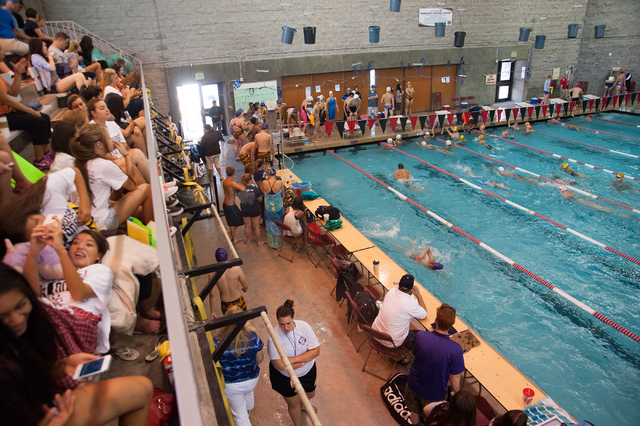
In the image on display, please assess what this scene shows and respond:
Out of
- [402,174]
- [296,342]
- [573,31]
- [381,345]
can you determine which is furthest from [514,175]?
[573,31]

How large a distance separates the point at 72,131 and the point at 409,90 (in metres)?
16.8

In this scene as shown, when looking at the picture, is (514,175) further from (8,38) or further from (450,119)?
(8,38)

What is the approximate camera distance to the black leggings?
149 inches

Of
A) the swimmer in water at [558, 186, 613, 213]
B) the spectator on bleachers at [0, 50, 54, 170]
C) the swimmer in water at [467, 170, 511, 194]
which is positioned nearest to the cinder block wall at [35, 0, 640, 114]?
the swimmer in water at [467, 170, 511, 194]

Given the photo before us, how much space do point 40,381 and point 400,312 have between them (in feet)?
12.2

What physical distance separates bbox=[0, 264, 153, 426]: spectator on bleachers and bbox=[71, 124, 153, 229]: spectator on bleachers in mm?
1823

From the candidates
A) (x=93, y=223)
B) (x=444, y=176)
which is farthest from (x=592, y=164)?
(x=93, y=223)

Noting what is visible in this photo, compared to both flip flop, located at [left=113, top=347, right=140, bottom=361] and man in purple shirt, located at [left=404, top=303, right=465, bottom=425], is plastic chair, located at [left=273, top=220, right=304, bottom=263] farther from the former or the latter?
flip flop, located at [left=113, top=347, right=140, bottom=361]

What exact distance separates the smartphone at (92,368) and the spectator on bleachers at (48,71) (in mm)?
6174

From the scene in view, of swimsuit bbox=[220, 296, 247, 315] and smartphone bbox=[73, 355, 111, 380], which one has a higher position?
smartphone bbox=[73, 355, 111, 380]

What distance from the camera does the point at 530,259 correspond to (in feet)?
24.7

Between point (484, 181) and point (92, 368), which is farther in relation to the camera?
point (484, 181)

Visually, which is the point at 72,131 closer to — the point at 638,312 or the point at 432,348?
the point at 432,348

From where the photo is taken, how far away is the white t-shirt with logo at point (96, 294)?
1.85m
